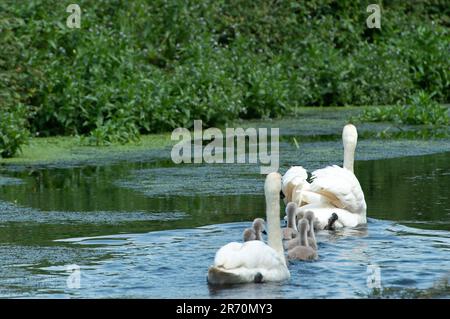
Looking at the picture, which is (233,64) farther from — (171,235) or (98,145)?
(171,235)

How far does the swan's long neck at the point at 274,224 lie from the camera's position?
26.3ft

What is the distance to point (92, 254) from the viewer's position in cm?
852

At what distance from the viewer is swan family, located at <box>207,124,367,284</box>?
7.40m

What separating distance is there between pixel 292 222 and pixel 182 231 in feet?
3.05

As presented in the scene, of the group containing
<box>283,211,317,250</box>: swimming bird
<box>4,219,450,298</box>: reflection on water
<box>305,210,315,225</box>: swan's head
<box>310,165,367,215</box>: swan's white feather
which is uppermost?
<box>310,165,367,215</box>: swan's white feather

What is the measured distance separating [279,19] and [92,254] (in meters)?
13.8

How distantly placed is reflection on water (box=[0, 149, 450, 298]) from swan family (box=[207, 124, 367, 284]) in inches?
4.3

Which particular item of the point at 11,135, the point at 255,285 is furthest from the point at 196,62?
the point at 255,285

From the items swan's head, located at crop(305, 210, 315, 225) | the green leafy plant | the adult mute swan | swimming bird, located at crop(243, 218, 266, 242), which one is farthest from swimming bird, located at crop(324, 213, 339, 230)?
the green leafy plant

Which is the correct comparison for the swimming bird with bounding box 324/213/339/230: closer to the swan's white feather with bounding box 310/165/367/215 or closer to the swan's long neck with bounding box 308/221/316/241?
the swan's white feather with bounding box 310/165/367/215

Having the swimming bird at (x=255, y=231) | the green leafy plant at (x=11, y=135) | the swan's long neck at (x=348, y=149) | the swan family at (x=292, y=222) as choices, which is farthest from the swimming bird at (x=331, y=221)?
the green leafy plant at (x=11, y=135)

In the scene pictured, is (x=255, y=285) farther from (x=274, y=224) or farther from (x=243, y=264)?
(x=274, y=224)

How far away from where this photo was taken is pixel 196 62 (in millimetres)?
17969
